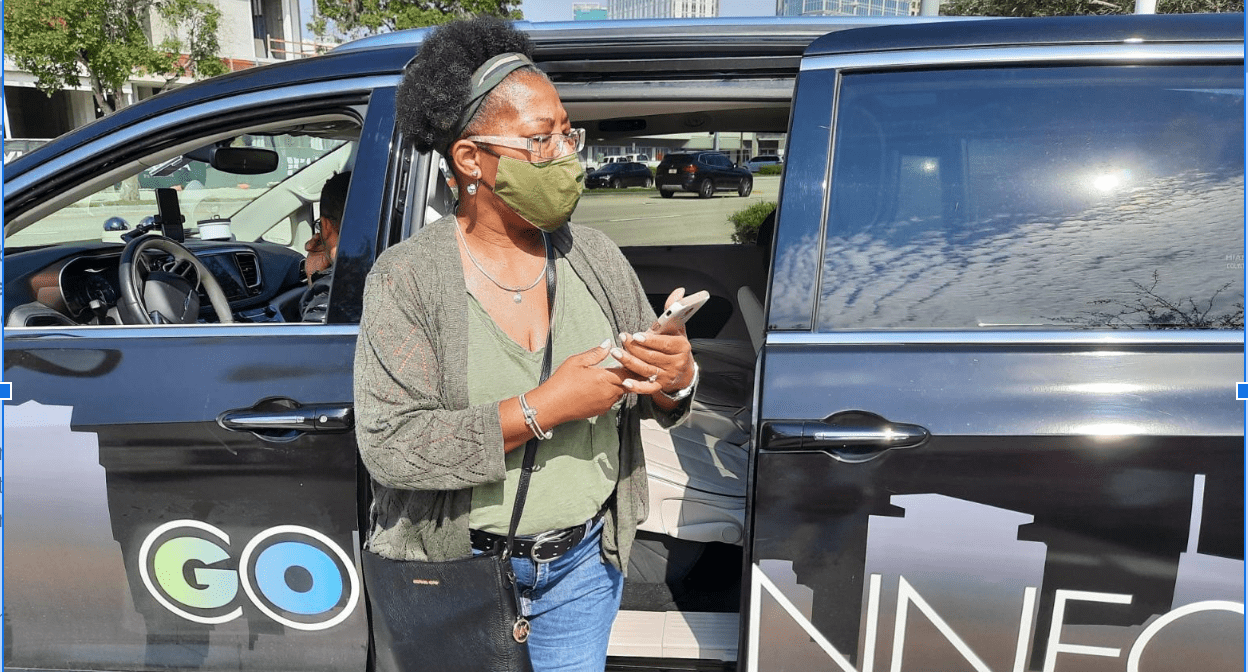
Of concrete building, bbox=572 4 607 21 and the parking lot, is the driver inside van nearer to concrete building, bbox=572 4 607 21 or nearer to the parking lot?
concrete building, bbox=572 4 607 21

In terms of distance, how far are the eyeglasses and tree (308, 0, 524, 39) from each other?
22.2 metres

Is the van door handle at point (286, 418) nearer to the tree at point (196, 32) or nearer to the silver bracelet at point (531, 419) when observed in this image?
the silver bracelet at point (531, 419)

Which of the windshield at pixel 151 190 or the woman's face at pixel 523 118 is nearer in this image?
the woman's face at pixel 523 118

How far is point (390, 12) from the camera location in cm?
2297

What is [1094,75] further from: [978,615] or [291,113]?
[291,113]

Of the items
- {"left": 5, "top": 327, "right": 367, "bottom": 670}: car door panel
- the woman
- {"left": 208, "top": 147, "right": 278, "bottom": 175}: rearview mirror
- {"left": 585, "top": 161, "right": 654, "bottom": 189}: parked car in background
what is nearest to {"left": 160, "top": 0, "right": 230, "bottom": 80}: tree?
{"left": 585, "top": 161, "right": 654, "bottom": 189}: parked car in background

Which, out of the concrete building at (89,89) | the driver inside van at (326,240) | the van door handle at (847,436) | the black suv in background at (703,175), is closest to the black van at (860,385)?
the van door handle at (847,436)

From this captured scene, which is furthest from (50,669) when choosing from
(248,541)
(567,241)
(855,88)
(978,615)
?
(855,88)

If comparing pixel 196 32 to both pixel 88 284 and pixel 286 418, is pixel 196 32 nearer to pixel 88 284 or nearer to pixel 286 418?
pixel 88 284

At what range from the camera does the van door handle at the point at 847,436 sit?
4.86ft

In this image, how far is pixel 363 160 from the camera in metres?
1.81

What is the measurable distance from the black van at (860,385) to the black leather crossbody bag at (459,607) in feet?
1.26

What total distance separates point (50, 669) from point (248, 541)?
630 mm

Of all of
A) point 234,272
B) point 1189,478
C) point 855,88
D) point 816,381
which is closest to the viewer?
point 1189,478
